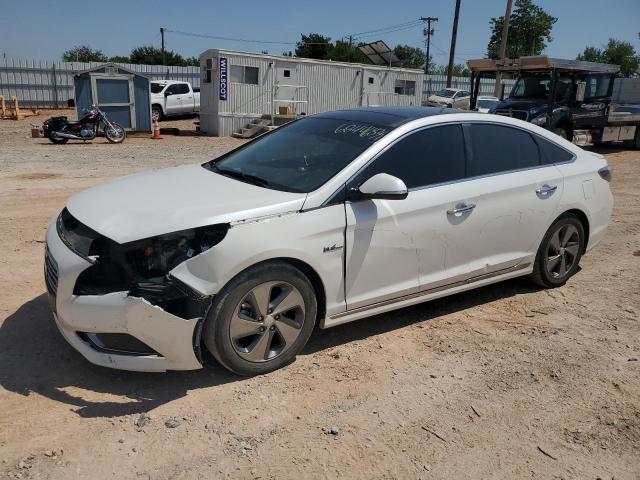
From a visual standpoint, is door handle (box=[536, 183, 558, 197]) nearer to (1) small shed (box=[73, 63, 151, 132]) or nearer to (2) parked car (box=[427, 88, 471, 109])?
(1) small shed (box=[73, 63, 151, 132])

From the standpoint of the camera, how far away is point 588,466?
9.25ft

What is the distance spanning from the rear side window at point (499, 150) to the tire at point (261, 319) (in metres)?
1.75

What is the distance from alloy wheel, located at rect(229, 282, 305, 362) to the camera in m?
3.29

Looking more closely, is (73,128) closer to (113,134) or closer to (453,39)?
(113,134)

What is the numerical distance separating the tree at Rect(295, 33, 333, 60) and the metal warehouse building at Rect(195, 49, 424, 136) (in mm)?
36950

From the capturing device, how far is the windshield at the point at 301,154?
12.4 ft

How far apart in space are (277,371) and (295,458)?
32.3 inches

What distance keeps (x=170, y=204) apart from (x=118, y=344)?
0.86 m

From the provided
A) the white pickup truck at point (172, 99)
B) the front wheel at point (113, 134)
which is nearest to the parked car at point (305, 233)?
the front wheel at point (113, 134)

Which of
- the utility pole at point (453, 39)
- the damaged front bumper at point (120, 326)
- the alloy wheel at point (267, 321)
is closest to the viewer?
the damaged front bumper at point (120, 326)

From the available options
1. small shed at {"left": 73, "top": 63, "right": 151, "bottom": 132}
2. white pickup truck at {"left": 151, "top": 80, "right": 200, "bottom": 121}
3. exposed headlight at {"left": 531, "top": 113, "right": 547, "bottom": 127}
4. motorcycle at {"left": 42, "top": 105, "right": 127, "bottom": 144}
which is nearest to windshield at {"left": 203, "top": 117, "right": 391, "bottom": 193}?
exposed headlight at {"left": 531, "top": 113, "right": 547, "bottom": 127}

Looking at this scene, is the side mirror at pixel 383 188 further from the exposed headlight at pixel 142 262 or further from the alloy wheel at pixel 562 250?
the alloy wheel at pixel 562 250

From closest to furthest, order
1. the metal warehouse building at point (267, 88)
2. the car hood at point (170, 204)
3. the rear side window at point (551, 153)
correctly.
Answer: the car hood at point (170, 204) < the rear side window at point (551, 153) < the metal warehouse building at point (267, 88)

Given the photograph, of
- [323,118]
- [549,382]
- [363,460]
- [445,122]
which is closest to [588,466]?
[549,382]
